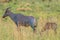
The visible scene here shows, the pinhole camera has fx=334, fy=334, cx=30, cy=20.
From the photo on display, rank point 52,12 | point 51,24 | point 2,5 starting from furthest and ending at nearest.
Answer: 1. point 2,5
2. point 52,12
3. point 51,24

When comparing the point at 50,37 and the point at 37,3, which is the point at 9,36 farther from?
the point at 37,3

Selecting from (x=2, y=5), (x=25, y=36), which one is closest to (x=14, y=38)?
(x=25, y=36)

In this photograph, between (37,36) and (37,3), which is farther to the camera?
(37,3)

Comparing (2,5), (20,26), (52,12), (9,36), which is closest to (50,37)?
(9,36)

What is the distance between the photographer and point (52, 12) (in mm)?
18625

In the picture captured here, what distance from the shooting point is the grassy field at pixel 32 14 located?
9.43m

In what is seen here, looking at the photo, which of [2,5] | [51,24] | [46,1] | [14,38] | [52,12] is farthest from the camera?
[46,1]

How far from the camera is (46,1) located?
22.5 meters

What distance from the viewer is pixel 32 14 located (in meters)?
17.5

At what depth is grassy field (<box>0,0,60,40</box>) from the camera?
9.43 metres

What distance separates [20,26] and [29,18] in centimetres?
59

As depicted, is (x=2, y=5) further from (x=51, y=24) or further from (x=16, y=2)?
(x=51, y=24)

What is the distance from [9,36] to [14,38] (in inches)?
18.4

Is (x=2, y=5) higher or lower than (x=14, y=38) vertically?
lower
